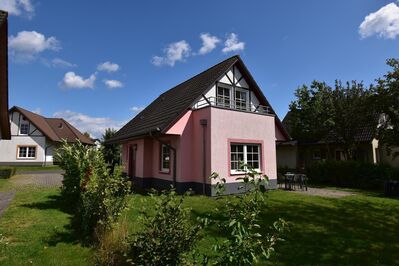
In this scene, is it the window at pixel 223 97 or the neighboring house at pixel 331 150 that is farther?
the neighboring house at pixel 331 150

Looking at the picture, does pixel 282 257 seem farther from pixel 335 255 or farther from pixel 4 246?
pixel 4 246

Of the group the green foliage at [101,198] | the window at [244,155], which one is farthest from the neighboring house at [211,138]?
the green foliage at [101,198]

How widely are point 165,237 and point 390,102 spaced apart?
61.5 feet

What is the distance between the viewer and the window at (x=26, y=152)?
37075 mm

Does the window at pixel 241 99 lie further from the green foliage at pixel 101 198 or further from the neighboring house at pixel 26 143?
the neighboring house at pixel 26 143

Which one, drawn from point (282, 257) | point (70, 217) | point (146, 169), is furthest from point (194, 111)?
point (282, 257)

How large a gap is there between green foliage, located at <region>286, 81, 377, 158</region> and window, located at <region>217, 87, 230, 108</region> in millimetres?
10233

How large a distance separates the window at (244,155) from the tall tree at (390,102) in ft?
29.3

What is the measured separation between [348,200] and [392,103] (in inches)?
356

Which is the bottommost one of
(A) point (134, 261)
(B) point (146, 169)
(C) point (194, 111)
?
(A) point (134, 261)

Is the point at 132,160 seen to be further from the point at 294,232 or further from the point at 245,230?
the point at 245,230

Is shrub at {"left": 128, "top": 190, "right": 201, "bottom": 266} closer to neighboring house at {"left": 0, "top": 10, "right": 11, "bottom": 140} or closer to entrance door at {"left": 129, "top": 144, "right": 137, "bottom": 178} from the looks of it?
neighboring house at {"left": 0, "top": 10, "right": 11, "bottom": 140}

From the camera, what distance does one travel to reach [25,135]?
37.2m

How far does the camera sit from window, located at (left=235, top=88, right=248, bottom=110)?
53.3 feet
